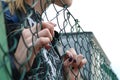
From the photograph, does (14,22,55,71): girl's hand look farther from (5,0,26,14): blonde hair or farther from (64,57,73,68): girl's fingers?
(64,57,73,68): girl's fingers

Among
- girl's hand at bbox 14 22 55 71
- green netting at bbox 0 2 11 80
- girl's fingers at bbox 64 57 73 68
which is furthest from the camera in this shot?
girl's fingers at bbox 64 57 73 68

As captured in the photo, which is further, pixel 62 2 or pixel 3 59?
pixel 62 2

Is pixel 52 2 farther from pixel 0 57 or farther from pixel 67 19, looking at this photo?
pixel 0 57

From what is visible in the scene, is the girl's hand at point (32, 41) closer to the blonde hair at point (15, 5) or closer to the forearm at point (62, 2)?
the blonde hair at point (15, 5)

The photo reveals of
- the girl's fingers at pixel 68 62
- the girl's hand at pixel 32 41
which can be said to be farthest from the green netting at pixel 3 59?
the girl's fingers at pixel 68 62

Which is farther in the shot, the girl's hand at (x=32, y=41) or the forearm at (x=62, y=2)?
the forearm at (x=62, y=2)

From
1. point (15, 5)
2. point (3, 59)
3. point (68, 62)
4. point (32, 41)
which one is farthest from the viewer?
point (68, 62)

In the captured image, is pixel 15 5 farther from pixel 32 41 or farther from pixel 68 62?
pixel 68 62

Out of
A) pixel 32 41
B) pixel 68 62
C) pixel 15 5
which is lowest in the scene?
pixel 68 62

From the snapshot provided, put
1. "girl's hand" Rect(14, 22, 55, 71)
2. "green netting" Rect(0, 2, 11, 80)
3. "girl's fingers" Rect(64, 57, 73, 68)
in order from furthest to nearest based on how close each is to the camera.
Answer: "girl's fingers" Rect(64, 57, 73, 68) < "girl's hand" Rect(14, 22, 55, 71) < "green netting" Rect(0, 2, 11, 80)

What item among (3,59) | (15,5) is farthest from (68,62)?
(3,59)

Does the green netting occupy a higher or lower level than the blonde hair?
lower

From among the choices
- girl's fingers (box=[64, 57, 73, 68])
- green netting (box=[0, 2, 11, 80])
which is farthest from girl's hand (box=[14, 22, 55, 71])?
girl's fingers (box=[64, 57, 73, 68])

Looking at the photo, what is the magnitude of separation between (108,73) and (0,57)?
1.83 metres
